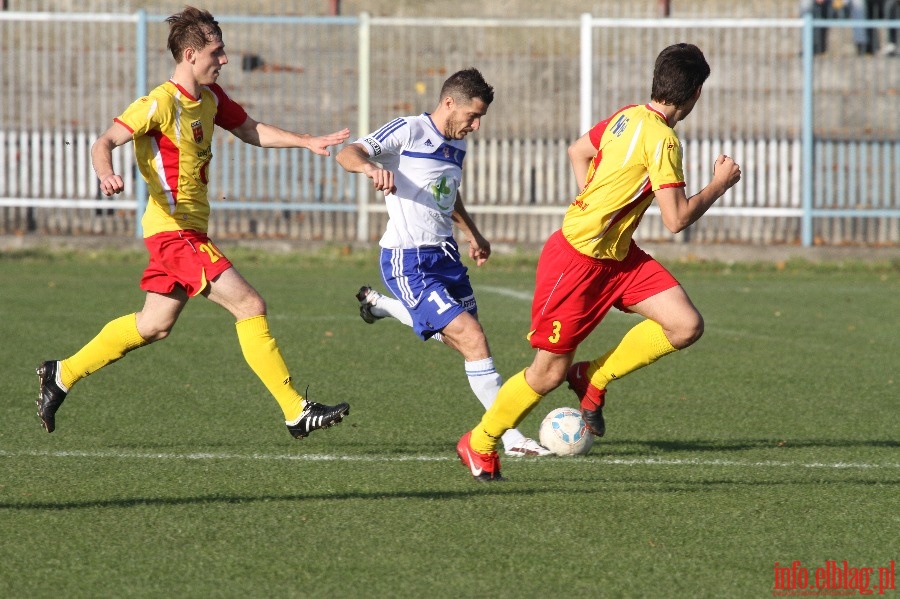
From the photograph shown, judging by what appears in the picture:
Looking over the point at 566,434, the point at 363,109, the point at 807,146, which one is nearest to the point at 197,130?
the point at 566,434

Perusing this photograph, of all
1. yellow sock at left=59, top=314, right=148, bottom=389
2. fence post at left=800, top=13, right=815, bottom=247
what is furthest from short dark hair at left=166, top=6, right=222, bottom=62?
fence post at left=800, top=13, right=815, bottom=247

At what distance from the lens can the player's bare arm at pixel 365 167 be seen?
20.5 feet

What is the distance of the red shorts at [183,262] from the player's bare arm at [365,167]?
2.38ft

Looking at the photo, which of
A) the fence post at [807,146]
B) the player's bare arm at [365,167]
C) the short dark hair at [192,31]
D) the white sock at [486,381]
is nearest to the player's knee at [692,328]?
the white sock at [486,381]

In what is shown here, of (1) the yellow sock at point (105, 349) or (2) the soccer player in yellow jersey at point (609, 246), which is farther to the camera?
(1) the yellow sock at point (105, 349)

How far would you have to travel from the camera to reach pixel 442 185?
7.26 meters

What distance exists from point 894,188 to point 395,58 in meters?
6.30

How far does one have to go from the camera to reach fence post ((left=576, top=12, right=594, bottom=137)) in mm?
17312

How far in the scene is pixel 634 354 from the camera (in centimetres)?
680

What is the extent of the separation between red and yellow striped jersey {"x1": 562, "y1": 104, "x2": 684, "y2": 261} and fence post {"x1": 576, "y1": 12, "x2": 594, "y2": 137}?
11219mm

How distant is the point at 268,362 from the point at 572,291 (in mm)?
1456

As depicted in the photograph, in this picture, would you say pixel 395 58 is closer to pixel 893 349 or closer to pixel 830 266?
pixel 830 266

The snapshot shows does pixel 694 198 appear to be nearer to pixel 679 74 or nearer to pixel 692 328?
pixel 679 74

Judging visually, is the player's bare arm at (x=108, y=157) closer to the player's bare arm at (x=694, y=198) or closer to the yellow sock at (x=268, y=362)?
the yellow sock at (x=268, y=362)
